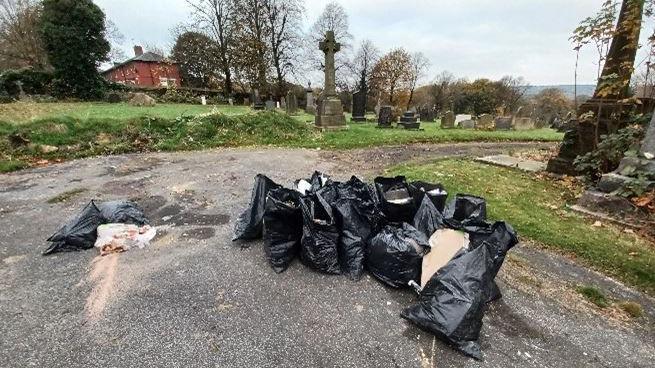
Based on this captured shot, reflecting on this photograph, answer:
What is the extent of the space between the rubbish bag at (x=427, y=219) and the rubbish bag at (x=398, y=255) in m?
0.15

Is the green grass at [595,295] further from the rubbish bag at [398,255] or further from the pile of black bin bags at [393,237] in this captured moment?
the rubbish bag at [398,255]

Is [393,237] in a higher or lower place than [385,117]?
lower

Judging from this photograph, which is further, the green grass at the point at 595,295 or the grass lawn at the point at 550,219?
the grass lawn at the point at 550,219

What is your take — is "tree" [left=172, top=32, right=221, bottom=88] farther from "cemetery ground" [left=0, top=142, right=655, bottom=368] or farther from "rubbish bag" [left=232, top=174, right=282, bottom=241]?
"rubbish bag" [left=232, top=174, right=282, bottom=241]

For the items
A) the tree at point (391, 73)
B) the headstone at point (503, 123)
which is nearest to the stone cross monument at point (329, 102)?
the headstone at point (503, 123)

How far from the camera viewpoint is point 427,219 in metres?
3.07

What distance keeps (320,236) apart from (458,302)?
1247 millimetres

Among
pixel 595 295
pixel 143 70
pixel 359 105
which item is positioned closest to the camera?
pixel 595 295

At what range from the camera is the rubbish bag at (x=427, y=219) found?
9.85 ft

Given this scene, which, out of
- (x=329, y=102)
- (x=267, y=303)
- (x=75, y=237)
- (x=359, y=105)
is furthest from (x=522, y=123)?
(x=75, y=237)

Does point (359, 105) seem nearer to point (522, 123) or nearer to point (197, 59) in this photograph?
point (522, 123)

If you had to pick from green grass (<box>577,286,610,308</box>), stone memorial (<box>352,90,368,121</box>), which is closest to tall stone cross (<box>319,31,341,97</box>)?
stone memorial (<box>352,90,368,121</box>)

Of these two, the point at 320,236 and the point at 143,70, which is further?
the point at 143,70

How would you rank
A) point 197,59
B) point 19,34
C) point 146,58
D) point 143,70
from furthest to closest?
point 146,58, point 143,70, point 197,59, point 19,34
